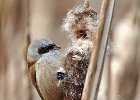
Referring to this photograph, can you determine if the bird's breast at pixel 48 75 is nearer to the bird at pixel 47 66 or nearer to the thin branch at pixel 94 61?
the bird at pixel 47 66

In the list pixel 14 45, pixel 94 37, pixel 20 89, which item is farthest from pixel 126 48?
pixel 94 37

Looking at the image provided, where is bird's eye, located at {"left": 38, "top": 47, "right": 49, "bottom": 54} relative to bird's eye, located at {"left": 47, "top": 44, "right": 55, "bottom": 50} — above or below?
below

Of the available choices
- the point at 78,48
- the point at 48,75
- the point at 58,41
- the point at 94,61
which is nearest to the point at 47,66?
the point at 48,75

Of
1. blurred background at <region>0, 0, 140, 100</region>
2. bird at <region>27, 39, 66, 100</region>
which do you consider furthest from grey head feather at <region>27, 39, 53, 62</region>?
blurred background at <region>0, 0, 140, 100</region>

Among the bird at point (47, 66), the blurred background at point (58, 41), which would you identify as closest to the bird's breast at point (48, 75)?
the bird at point (47, 66)

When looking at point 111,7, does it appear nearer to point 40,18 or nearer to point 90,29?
point 90,29

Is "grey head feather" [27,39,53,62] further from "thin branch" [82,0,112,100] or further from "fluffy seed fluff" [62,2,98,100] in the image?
"thin branch" [82,0,112,100]

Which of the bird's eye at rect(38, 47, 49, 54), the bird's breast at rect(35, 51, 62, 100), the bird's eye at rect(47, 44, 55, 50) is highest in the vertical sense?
the bird's eye at rect(47, 44, 55, 50)
